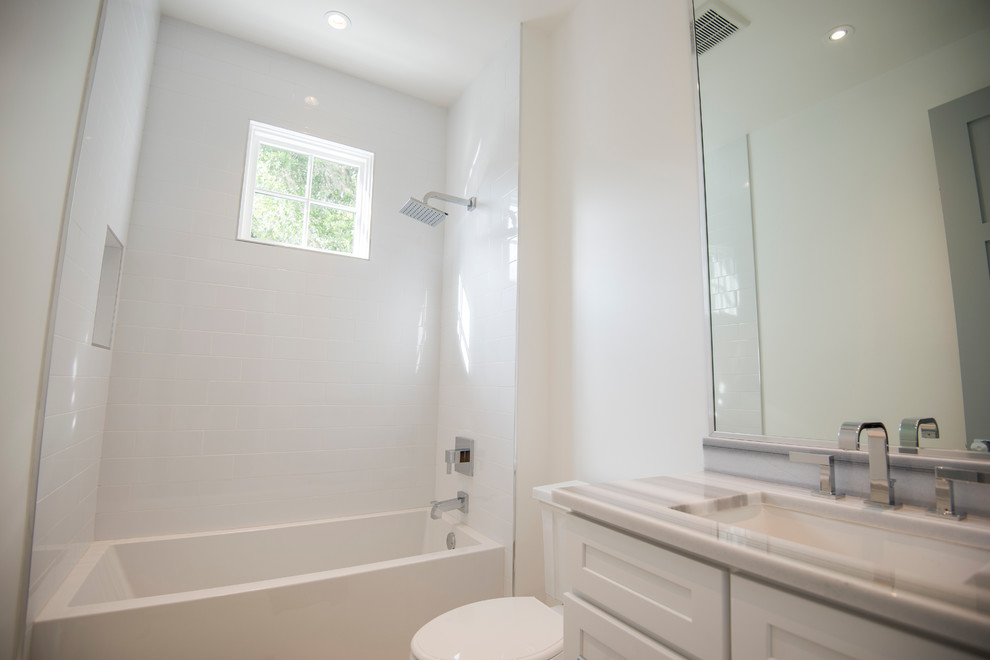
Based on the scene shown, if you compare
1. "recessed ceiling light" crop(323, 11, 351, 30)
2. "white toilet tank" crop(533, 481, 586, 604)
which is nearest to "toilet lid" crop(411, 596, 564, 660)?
"white toilet tank" crop(533, 481, 586, 604)

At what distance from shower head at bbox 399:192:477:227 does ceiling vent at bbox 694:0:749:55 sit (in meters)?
1.36

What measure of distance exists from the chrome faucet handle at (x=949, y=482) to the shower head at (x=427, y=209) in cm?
210

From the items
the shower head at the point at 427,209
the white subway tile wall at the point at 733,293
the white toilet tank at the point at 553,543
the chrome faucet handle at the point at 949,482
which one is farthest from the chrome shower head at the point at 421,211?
the chrome faucet handle at the point at 949,482

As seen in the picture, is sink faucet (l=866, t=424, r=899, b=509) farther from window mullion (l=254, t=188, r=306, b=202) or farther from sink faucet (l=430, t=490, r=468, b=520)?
Result: window mullion (l=254, t=188, r=306, b=202)

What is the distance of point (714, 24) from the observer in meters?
1.50

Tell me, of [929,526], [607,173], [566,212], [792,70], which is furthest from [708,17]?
[929,526]

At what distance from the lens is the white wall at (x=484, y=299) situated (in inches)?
87.0

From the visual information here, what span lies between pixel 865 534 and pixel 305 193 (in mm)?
2818

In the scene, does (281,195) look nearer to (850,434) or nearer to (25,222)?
(25,222)

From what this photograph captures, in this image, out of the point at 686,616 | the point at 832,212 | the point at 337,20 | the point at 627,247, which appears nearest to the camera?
the point at 686,616

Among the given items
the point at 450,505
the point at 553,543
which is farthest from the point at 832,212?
the point at 450,505

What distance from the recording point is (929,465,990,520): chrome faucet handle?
0.85 m

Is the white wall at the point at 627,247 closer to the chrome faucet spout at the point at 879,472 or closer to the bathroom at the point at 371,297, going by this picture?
the bathroom at the point at 371,297

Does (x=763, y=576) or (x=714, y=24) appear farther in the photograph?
(x=714, y=24)
